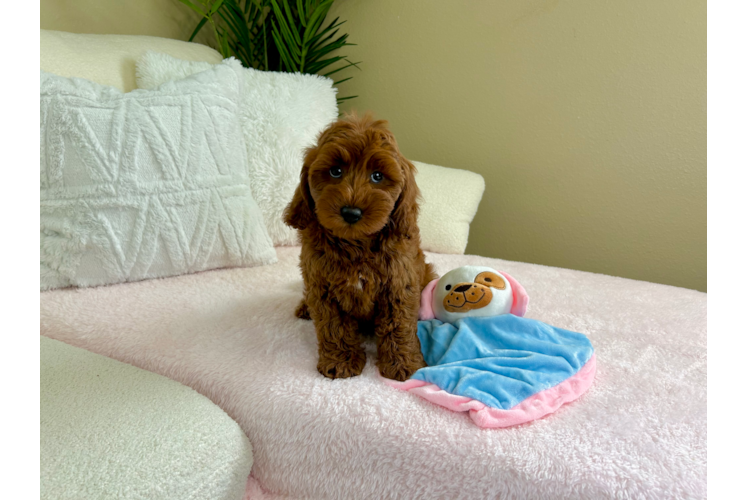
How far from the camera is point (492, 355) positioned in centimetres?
125

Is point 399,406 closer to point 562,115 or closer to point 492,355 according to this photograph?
point 492,355

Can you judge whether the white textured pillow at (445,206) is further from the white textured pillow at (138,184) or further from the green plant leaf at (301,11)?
the green plant leaf at (301,11)

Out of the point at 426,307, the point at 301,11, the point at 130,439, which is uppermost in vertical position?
the point at 301,11

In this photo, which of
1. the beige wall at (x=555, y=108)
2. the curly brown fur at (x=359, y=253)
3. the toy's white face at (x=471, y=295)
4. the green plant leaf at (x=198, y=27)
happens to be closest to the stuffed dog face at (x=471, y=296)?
the toy's white face at (x=471, y=295)

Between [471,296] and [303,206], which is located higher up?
[303,206]

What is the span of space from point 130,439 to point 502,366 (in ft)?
2.77

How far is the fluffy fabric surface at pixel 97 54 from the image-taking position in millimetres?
1823

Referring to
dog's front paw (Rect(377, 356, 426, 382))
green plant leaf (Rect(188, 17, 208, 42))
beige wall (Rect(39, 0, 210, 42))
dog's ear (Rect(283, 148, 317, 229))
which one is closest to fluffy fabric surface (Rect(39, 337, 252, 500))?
dog's front paw (Rect(377, 356, 426, 382))

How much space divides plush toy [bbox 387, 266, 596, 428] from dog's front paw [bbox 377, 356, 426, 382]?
0.11 feet

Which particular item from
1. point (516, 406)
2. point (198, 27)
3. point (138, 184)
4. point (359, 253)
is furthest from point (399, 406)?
point (198, 27)

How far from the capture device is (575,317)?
158 cm

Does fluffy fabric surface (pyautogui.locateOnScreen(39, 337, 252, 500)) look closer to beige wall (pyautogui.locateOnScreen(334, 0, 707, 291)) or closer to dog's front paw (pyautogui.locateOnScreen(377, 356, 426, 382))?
dog's front paw (pyautogui.locateOnScreen(377, 356, 426, 382))

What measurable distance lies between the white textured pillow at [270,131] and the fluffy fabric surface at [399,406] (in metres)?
0.54
